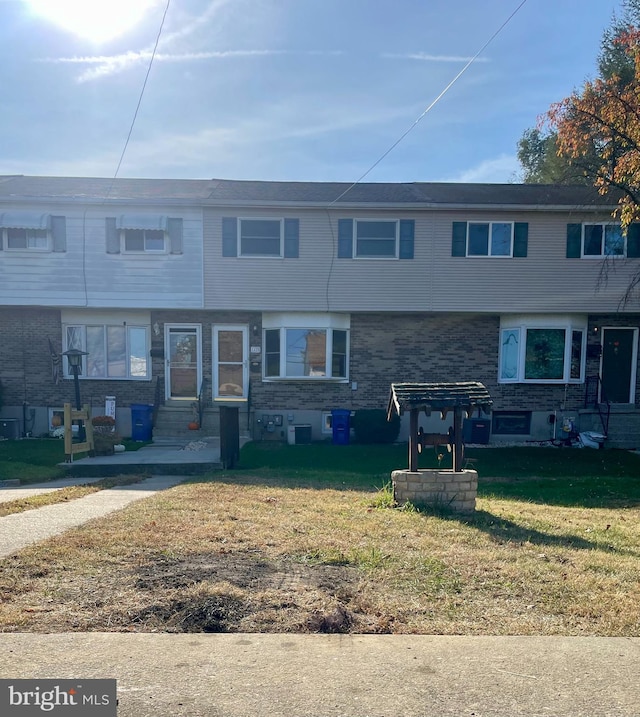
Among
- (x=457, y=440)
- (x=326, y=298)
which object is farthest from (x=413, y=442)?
(x=326, y=298)

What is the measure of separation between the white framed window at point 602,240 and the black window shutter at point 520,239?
163cm

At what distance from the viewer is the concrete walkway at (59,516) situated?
5387 millimetres

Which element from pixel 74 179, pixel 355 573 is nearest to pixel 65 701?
pixel 355 573

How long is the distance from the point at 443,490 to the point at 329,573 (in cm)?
276

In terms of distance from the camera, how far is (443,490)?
266 inches

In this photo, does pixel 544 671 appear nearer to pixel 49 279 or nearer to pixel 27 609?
pixel 27 609

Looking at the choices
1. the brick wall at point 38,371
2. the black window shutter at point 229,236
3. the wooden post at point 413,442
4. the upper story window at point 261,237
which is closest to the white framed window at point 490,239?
the upper story window at point 261,237

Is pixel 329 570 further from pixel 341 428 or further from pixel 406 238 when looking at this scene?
pixel 406 238

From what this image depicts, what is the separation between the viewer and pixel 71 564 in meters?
4.52

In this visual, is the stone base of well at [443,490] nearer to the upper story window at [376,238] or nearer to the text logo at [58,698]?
the text logo at [58,698]

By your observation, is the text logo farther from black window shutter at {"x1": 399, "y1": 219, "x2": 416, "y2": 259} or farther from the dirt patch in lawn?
black window shutter at {"x1": 399, "y1": 219, "x2": 416, "y2": 259}

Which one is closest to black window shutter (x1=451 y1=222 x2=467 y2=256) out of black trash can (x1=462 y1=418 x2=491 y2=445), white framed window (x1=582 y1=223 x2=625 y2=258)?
white framed window (x1=582 y1=223 x2=625 y2=258)

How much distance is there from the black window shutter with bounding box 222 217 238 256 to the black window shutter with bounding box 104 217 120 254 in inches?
118

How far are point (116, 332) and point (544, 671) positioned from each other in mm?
15115
